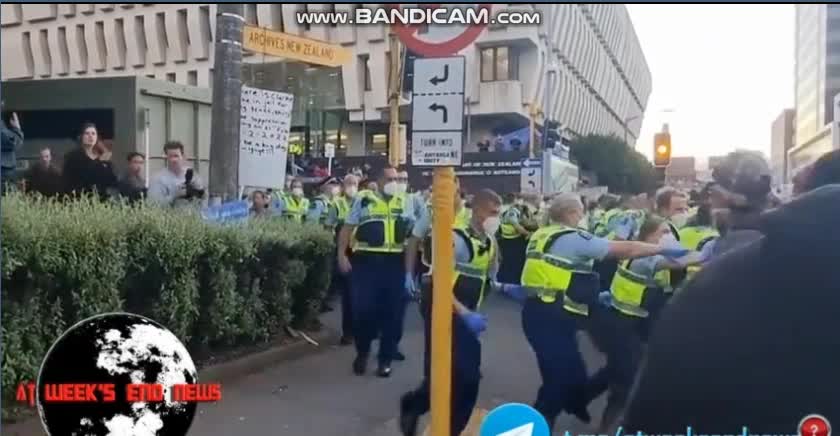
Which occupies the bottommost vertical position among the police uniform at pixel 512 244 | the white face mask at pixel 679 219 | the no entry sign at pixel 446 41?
the police uniform at pixel 512 244

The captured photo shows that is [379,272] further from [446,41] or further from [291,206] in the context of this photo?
[446,41]

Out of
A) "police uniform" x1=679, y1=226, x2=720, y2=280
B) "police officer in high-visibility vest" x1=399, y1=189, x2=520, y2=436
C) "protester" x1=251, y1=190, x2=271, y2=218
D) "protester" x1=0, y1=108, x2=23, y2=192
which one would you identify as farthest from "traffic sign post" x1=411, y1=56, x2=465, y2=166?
"protester" x1=0, y1=108, x2=23, y2=192

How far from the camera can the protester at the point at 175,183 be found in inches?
110

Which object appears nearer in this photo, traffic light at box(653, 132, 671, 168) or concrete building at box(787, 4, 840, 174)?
concrete building at box(787, 4, 840, 174)

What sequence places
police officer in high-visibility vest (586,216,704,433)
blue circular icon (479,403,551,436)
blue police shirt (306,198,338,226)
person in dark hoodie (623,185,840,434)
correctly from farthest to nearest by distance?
1. blue police shirt (306,198,338,226)
2. blue circular icon (479,403,551,436)
3. police officer in high-visibility vest (586,216,704,433)
4. person in dark hoodie (623,185,840,434)

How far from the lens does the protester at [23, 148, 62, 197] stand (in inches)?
98.3

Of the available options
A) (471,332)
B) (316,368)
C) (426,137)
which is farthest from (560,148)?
(316,368)

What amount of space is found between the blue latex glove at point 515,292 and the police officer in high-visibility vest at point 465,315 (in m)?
0.05

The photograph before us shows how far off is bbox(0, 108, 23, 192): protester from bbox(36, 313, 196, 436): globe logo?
1.74 ft

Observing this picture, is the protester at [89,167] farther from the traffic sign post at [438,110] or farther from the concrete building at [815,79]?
the concrete building at [815,79]

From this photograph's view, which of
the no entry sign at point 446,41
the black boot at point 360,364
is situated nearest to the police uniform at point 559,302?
the black boot at point 360,364

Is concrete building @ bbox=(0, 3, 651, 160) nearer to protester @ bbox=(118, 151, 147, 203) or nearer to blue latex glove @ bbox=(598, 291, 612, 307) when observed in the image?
protester @ bbox=(118, 151, 147, 203)

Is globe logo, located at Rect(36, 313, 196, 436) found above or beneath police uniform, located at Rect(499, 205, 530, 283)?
beneath

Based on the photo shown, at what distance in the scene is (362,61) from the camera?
2.48m
